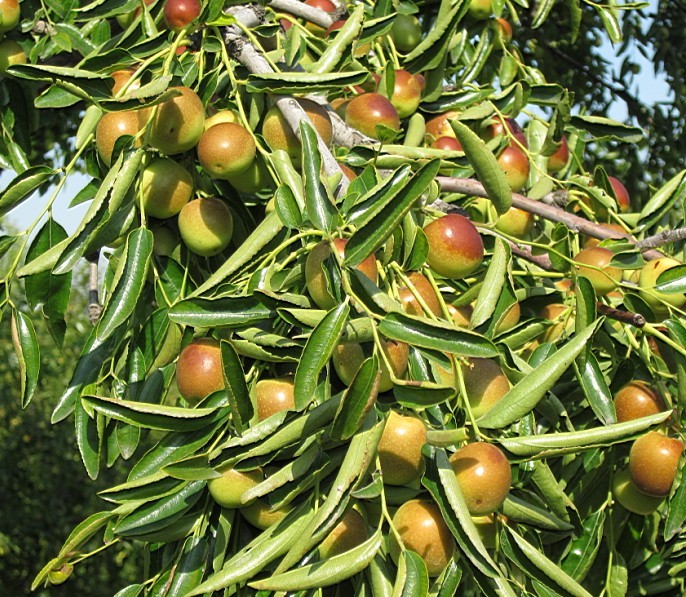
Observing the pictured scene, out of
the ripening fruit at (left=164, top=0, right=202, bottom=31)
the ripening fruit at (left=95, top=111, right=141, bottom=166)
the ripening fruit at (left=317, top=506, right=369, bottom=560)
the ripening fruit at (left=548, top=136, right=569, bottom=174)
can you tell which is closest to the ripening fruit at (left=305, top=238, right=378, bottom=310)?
the ripening fruit at (left=317, top=506, right=369, bottom=560)

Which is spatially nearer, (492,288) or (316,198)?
(316,198)

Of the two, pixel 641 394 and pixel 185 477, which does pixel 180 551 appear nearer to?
pixel 185 477

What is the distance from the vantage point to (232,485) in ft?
2.98

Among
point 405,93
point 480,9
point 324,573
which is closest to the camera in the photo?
point 324,573

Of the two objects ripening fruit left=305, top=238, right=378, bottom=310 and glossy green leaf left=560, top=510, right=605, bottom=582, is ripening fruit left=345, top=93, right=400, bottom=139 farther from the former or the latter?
glossy green leaf left=560, top=510, right=605, bottom=582

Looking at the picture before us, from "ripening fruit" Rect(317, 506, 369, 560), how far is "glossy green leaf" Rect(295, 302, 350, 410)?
0.14 metres

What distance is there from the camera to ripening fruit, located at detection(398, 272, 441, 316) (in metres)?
1.00

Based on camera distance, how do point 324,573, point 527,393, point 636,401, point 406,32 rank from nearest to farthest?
point 324,573
point 527,393
point 636,401
point 406,32

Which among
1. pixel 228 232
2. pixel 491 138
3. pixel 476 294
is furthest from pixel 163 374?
pixel 491 138

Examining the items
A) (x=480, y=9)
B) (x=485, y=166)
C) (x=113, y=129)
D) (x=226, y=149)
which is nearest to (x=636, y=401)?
(x=485, y=166)

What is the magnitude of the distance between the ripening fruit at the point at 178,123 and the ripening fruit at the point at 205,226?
8 centimetres

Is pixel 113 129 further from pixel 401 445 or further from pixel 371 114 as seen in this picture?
pixel 401 445

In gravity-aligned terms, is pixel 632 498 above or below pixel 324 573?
below

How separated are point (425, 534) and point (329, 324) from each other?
239 mm
